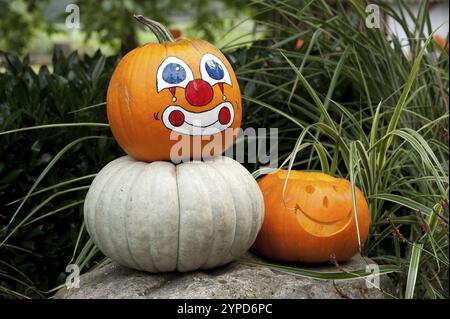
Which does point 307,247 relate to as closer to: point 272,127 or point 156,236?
point 156,236

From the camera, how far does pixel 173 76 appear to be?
225 cm

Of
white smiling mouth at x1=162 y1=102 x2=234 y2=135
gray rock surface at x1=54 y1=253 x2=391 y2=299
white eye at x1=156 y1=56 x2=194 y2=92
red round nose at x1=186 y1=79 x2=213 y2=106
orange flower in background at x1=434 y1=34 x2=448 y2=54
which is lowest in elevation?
gray rock surface at x1=54 y1=253 x2=391 y2=299

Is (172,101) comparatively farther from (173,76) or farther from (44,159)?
(44,159)

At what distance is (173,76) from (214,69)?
147 millimetres

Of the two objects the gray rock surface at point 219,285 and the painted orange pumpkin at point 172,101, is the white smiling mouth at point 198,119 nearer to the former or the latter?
the painted orange pumpkin at point 172,101

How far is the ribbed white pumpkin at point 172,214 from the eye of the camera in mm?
2199

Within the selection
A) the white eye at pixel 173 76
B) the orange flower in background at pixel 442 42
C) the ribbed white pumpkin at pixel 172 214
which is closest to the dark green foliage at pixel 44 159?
the ribbed white pumpkin at pixel 172 214

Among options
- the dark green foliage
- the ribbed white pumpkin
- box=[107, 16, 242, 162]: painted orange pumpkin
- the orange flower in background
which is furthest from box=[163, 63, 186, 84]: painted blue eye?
the orange flower in background

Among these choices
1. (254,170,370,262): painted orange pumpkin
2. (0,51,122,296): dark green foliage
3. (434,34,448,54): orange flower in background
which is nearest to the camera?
(254,170,370,262): painted orange pumpkin

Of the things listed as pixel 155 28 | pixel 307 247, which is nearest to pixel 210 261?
pixel 307 247

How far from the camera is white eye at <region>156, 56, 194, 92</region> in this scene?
2.25 metres

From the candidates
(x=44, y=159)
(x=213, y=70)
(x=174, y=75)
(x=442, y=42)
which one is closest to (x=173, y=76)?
(x=174, y=75)

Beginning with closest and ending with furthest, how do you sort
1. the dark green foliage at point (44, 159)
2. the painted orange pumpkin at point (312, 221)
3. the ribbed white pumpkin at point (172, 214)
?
the ribbed white pumpkin at point (172, 214) → the painted orange pumpkin at point (312, 221) → the dark green foliage at point (44, 159)

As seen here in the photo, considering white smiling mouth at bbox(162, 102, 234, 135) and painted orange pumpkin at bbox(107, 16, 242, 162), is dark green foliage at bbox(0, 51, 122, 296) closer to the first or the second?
painted orange pumpkin at bbox(107, 16, 242, 162)
